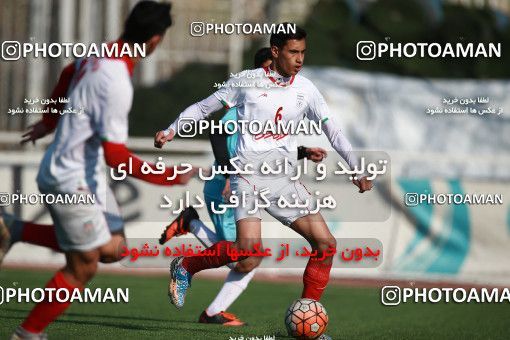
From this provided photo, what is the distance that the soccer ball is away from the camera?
23.9 ft

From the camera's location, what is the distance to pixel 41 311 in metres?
6.17

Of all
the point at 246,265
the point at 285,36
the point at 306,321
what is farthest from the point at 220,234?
the point at 285,36

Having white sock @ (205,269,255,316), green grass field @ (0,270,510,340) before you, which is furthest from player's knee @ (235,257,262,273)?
green grass field @ (0,270,510,340)

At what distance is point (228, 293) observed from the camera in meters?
8.70

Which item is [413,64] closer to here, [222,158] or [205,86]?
[205,86]

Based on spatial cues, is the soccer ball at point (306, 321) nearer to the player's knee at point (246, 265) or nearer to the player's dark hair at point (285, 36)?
the player's knee at point (246, 265)

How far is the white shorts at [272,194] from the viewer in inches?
302

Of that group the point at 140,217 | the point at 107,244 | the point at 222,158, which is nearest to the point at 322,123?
the point at 222,158

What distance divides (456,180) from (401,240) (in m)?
1.02

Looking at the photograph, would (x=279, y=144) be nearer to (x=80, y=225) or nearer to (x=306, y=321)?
(x=306, y=321)

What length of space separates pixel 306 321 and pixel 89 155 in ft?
6.35

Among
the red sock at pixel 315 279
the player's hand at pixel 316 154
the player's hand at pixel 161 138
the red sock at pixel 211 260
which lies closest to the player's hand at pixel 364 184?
the player's hand at pixel 316 154

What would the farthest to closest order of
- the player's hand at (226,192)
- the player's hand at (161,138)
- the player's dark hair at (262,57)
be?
the player's dark hair at (262,57) → the player's hand at (226,192) → the player's hand at (161,138)

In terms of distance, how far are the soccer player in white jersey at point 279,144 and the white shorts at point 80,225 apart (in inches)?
56.7
